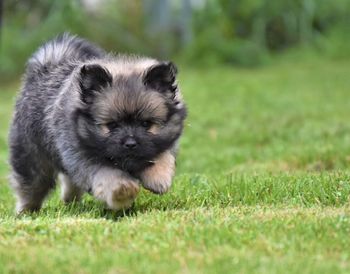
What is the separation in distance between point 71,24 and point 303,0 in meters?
7.57

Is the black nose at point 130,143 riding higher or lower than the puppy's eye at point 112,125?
lower

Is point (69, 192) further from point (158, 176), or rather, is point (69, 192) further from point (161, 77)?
point (161, 77)

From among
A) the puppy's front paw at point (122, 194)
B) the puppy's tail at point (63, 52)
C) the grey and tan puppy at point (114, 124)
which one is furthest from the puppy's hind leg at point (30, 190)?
the puppy's front paw at point (122, 194)

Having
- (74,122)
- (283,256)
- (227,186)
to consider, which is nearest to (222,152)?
(227,186)

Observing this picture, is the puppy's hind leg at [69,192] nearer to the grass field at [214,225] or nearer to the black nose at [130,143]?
the grass field at [214,225]

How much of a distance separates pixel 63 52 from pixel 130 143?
1.99m

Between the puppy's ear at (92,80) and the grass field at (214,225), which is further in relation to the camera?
the puppy's ear at (92,80)

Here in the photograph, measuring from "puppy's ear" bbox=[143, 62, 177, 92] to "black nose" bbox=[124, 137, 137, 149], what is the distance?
0.57 m

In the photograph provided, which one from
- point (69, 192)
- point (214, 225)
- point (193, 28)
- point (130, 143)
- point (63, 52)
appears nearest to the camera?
point (214, 225)

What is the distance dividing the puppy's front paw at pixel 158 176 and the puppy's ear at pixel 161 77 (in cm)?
55

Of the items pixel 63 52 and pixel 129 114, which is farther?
pixel 63 52

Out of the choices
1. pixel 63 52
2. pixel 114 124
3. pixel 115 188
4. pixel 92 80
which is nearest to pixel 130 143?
pixel 114 124

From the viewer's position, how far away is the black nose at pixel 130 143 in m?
5.97

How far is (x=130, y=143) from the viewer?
19.6 ft
